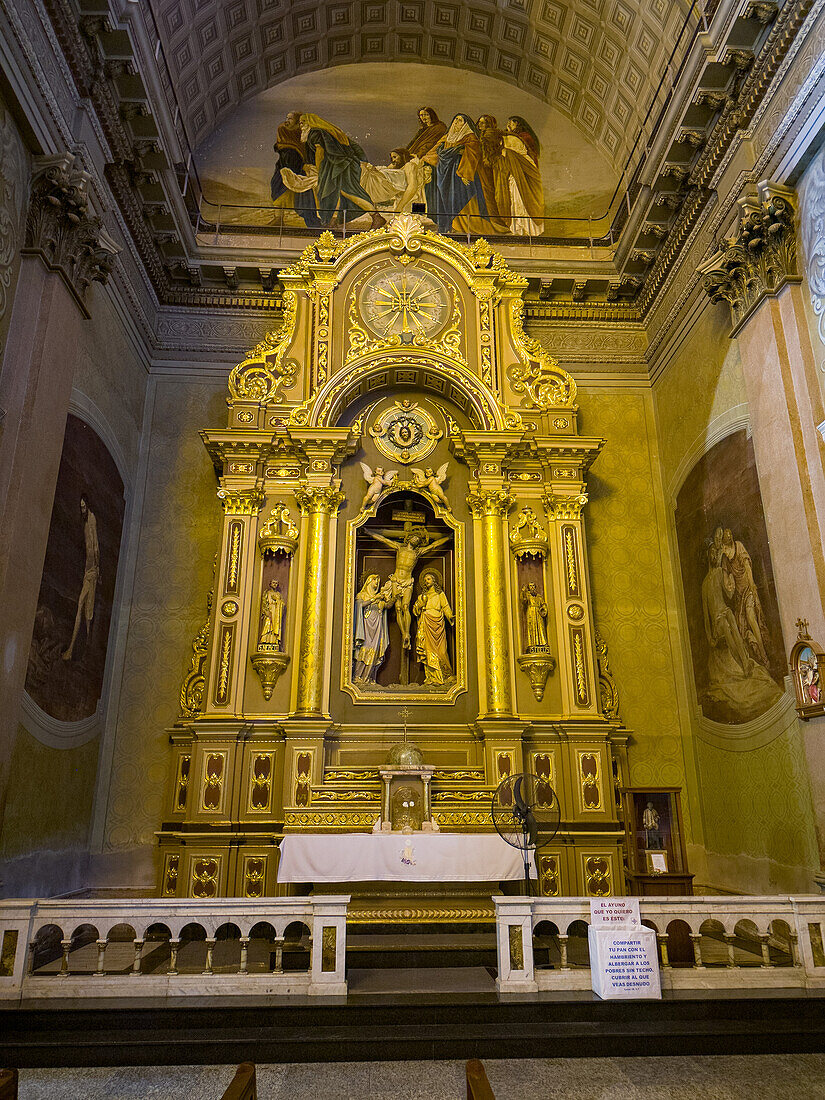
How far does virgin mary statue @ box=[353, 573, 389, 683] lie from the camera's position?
1088 centimetres

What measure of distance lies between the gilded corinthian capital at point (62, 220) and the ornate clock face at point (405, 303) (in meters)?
4.29

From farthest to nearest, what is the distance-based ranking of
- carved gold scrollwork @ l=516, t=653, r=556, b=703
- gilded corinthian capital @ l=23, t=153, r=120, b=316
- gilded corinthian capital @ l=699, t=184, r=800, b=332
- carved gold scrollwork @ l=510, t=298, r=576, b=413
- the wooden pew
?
carved gold scrollwork @ l=510, t=298, r=576, b=413, carved gold scrollwork @ l=516, t=653, r=556, b=703, gilded corinthian capital @ l=699, t=184, r=800, b=332, gilded corinthian capital @ l=23, t=153, r=120, b=316, the wooden pew

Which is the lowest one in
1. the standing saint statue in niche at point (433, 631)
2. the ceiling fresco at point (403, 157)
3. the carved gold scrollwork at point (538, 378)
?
the standing saint statue in niche at point (433, 631)

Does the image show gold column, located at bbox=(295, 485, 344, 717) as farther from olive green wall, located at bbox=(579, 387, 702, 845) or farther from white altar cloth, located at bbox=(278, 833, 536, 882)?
olive green wall, located at bbox=(579, 387, 702, 845)

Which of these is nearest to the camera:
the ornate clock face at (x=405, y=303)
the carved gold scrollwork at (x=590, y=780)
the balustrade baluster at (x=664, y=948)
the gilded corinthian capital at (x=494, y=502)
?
the balustrade baluster at (x=664, y=948)

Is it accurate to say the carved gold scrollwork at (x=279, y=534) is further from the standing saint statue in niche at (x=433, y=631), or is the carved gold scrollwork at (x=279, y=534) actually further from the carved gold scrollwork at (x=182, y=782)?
the carved gold scrollwork at (x=182, y=782)

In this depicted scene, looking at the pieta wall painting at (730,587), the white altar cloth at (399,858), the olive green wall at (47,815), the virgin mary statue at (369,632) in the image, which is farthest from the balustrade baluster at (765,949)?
the olive green wall at (47,815)

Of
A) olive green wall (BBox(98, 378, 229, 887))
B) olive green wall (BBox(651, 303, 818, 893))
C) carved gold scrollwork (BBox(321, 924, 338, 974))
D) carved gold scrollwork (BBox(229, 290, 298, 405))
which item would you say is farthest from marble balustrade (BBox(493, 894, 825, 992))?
carved gold scrollwork (BBox(229, 290, 298, 405))

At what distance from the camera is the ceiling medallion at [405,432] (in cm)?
1185

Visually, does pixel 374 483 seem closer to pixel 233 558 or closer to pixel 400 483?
pixel 400 483

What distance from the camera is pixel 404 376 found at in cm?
1194

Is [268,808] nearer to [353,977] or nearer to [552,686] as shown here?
[353,977]

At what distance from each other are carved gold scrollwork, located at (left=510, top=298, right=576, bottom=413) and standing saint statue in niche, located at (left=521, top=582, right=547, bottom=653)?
273 centimetres

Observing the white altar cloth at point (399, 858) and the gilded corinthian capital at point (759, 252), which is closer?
the white altar cloth at point (399, 858)
